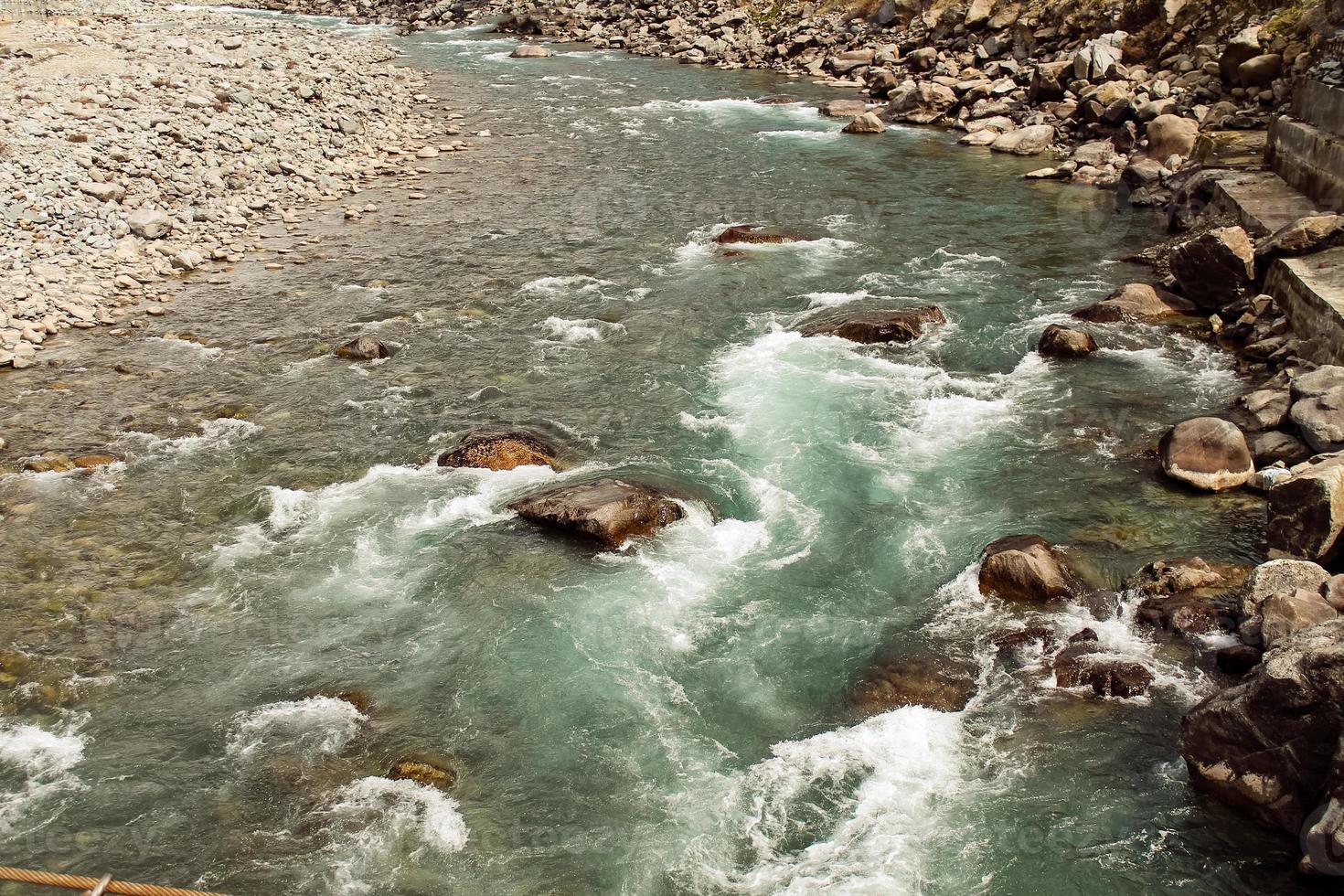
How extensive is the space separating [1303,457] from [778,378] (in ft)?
21.0

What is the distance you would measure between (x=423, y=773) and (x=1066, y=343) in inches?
423

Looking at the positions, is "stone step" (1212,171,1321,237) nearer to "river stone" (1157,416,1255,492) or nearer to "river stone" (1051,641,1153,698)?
"river stone" (1157,416,1255,492)

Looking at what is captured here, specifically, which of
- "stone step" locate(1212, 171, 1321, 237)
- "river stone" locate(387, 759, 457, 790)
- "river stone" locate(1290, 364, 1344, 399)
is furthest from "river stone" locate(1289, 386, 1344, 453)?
"river stone" locate(387, 759, 457, 790)

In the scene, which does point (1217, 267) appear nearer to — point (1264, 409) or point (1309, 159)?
point (1309, 159)

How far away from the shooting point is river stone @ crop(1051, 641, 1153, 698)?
28.1 ft

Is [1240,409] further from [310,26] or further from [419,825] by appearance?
[310,26]

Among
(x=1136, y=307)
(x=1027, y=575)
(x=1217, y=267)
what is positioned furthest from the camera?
(x=1136, y=307)

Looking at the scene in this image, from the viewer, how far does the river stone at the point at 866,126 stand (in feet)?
92.4

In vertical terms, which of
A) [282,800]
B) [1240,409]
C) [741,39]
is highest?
[741,39]

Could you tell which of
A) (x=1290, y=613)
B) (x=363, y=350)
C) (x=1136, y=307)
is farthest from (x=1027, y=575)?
(x=363, y=350)

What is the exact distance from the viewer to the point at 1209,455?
37.5 ft

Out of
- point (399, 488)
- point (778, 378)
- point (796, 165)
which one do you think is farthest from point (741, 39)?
point (399, 488)

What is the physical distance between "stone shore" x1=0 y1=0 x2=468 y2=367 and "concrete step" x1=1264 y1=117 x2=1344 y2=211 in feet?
61.4

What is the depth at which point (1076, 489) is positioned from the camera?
1162 centimetres
